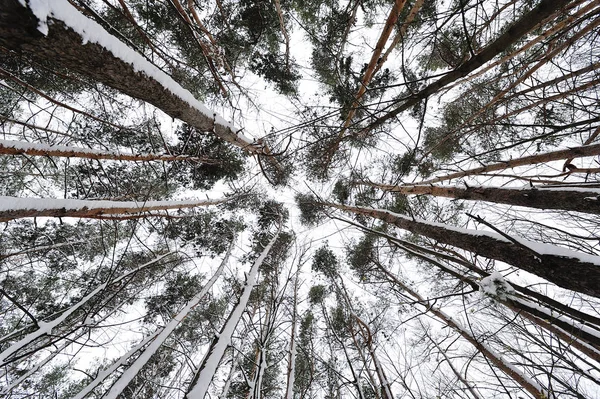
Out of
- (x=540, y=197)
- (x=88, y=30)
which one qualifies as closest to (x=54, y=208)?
(x=88, y=30)

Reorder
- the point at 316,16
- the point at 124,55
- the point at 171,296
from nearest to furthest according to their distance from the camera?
the point at 124,55, the point at 316,16, the point at 171,296

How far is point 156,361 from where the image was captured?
307 inches

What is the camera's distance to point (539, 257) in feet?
4.88

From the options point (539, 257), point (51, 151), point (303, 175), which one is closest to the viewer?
point (539, 257)

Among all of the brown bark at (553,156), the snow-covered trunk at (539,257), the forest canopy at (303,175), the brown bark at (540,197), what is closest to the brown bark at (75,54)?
the forest canopy at (303,175)

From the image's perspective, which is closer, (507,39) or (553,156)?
(507,39)

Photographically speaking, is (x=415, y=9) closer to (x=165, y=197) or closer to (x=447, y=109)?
(x=447, y=109)

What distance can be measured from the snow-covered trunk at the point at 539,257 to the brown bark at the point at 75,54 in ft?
8.36

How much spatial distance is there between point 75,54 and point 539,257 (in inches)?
120

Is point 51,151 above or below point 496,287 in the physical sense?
above

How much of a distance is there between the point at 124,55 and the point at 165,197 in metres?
8.12

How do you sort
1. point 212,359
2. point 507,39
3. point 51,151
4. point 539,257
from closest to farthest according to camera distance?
point 507,39, point 539,257, point 212,359, point 51,151

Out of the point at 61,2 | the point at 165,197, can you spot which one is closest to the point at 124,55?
the point at 61,2

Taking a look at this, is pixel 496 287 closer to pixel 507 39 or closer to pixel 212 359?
pixel 507 39
